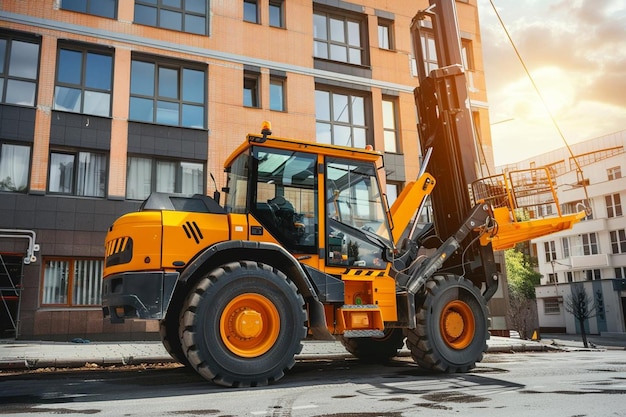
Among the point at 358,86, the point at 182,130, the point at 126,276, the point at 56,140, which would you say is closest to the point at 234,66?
the point at 182,130

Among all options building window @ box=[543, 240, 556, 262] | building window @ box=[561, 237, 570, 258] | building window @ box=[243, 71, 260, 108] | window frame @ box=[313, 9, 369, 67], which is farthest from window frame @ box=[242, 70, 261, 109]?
building window @ box=[543, 240, 556, 262]

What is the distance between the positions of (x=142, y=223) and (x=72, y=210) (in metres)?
11.1

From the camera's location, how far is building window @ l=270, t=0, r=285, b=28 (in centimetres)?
2170

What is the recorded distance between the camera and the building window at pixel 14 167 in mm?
16594

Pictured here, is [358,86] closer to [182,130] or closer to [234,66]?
[234,66]

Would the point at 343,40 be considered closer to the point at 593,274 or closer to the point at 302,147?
the point at 302,147

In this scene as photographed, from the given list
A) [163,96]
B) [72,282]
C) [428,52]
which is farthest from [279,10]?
[72,282]

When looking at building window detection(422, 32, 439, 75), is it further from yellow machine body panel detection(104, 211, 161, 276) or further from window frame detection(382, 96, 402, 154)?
window frame detection(382, 96, 402, 154)

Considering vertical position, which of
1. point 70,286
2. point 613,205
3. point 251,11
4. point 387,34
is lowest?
point 70,286

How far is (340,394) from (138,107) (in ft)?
48.2

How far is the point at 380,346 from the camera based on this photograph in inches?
403

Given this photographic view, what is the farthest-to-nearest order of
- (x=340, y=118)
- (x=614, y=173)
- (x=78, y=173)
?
(x=614, y=173) < (x=340, y=118) < (x=78, y=173)

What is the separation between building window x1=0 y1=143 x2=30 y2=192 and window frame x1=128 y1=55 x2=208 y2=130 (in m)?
3.43

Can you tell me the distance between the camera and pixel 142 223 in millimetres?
7004
